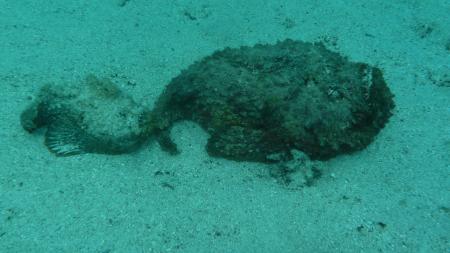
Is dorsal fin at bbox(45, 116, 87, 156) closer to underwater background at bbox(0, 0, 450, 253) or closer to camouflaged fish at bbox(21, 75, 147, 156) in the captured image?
camouflaged fish at bbox(21, 75, 147, 156)

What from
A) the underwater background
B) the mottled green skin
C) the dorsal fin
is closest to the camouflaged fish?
the dorsal fin

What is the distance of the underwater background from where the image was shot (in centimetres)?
360

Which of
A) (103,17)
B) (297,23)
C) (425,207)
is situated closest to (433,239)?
(425,207)

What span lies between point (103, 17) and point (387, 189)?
606 cm

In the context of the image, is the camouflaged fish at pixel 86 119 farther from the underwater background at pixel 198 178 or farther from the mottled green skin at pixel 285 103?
the mottled green skin at pixel 285 103

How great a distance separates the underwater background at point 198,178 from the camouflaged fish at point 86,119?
0.59 feet

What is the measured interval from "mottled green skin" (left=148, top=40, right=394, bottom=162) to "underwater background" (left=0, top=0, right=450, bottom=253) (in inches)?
11.7

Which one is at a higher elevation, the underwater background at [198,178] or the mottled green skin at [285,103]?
the mottled green skin at [285,103]

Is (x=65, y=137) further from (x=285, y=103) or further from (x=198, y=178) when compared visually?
(x=285, y=103)

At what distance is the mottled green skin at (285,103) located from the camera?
3992 millimetres

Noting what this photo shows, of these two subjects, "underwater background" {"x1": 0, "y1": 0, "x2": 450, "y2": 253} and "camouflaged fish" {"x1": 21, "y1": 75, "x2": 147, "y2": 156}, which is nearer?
"underwater background" {"x1": 0, "y1": 0, "x2": 450, "y2": 253}

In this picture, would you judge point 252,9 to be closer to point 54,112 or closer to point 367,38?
point 367,38

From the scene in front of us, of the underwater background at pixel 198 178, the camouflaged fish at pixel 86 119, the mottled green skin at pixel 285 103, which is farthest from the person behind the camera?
the camouflaged fish at pixel 86 119

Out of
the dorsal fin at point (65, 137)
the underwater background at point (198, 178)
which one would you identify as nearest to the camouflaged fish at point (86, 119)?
the dorsal fin at point (65, 137)
